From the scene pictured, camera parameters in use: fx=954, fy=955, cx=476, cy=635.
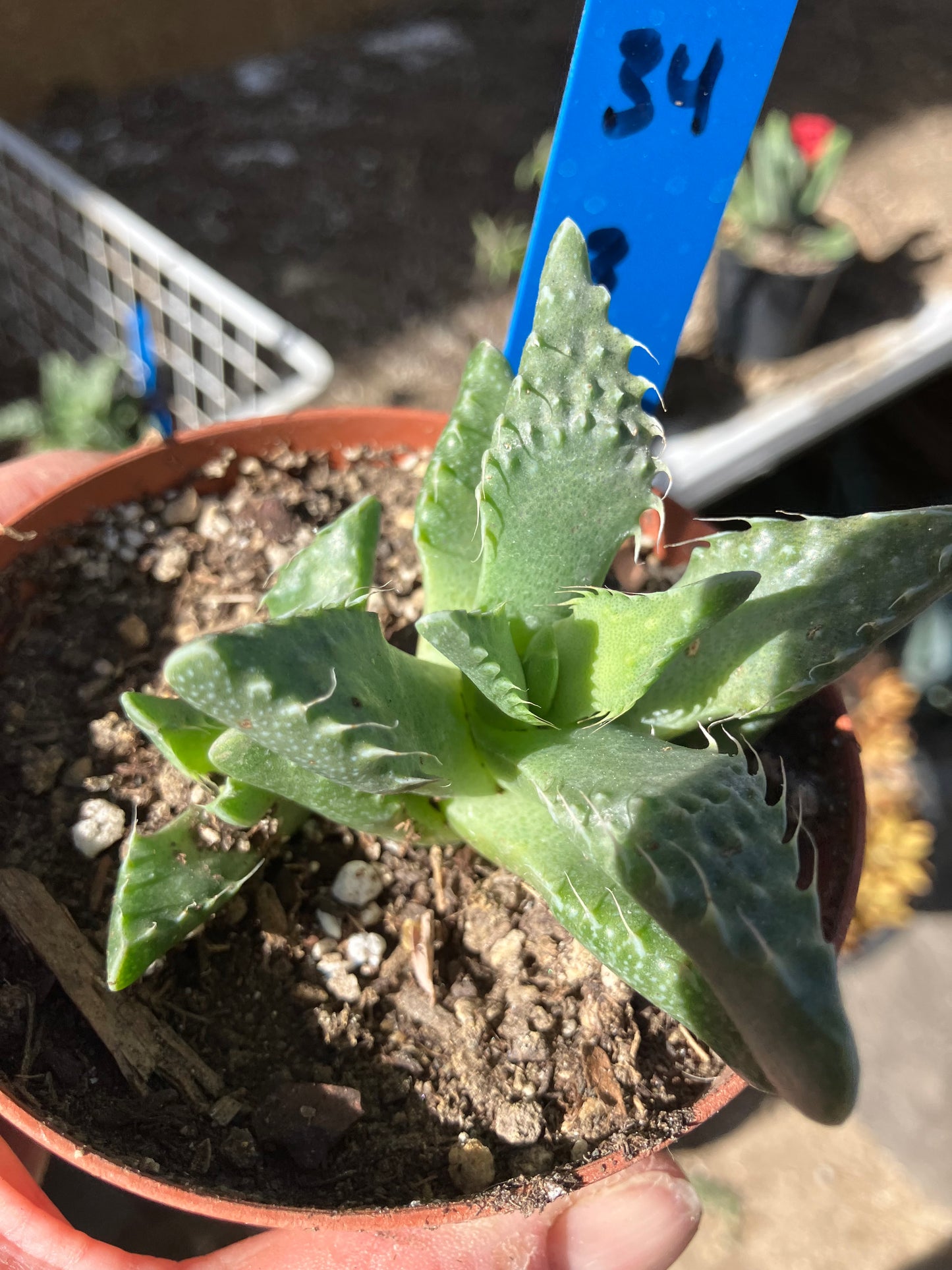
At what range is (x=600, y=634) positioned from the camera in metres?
0.88

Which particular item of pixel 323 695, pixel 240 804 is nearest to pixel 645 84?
pixel 323 695

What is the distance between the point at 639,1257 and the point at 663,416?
5.60ft

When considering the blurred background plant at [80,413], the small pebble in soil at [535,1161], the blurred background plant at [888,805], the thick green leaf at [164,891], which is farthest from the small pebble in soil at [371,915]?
the blurred background plant at [80,413]

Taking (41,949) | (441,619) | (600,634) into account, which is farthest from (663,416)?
(41,949)

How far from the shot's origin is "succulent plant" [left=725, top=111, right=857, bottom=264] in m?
2.44

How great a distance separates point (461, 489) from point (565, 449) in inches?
5.6

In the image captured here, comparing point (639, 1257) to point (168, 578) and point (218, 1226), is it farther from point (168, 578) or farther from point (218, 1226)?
point (168, 578)

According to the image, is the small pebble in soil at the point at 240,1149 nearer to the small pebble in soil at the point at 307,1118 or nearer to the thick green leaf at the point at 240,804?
the small pebble in soil at the point at 307,1118

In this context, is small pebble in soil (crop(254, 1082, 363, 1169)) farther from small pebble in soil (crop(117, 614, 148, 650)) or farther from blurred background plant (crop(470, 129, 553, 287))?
blurred background plant (crop(470, 129, 553, 287))

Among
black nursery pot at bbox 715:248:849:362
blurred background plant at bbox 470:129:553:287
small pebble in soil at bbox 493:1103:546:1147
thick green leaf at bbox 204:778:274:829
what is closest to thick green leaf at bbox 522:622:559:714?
thick green leaf at bbox 204:778:274:829

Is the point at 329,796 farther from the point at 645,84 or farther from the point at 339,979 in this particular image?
the point at 645,84

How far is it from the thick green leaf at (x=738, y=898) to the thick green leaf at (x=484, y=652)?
115 millimetres

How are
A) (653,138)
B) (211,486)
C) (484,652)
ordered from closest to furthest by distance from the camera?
(484,652) → (653,138) → (211,486)

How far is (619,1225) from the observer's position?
3.19 ft
